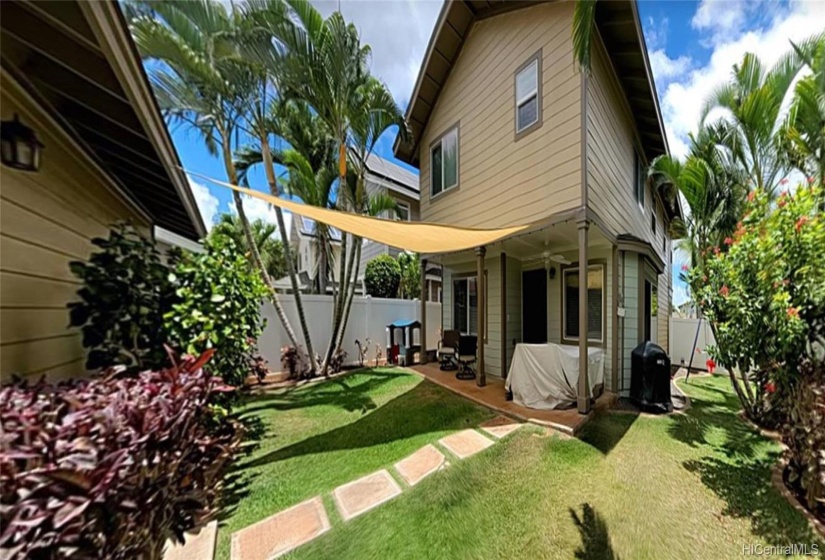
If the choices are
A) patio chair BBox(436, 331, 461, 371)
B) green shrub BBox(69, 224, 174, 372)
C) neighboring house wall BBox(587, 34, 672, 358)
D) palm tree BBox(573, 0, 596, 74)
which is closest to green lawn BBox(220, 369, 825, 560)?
green shrub BBox(69, 224, 174, 372)

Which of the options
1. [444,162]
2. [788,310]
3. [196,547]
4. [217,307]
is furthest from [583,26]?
[196,547]

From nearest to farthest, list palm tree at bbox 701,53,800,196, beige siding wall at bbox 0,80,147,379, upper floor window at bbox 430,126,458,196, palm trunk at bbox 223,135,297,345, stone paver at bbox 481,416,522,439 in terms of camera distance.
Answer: beige siding wall at bbox 0,80,147,379, stone paver at bbox 481,416,522,439, palm tree at bbox 701,53,800,196, palm trunk at bbox 223,135,297,345, upper floor window at bbox 430,126,458,196

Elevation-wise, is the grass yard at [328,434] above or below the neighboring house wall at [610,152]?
below

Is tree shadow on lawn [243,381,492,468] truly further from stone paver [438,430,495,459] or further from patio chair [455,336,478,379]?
patio chair [455,336,478,379]

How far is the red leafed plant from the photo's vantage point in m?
1.35

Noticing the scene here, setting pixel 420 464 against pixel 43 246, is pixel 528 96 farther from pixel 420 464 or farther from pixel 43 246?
pixel 43 246

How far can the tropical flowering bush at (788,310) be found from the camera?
9.71 feet

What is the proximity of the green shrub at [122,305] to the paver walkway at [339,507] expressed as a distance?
1.97 m

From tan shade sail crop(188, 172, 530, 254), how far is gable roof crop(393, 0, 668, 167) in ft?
12.5

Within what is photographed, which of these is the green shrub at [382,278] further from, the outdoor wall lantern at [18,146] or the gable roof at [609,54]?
the outdoor wall lantern at [18,146]

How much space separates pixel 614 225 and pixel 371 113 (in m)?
5.46

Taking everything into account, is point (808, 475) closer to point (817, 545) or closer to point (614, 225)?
point (817, 545)

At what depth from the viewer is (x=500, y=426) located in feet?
14.4

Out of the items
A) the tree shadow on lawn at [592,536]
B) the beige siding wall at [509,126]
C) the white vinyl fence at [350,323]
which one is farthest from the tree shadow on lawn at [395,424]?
the beige siding wall at [509,126]
